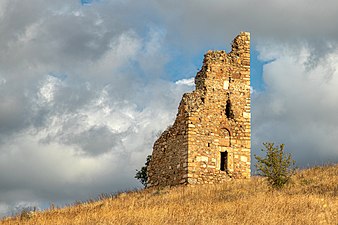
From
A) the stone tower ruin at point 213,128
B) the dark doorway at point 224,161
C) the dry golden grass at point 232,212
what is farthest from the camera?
the dark doorway at point 224,161

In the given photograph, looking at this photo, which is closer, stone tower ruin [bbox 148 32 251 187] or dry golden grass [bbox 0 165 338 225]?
dry golden grass [bbox 0 165 338 225]

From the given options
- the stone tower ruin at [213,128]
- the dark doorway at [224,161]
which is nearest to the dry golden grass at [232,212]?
the stone tower ruin at [213,128]

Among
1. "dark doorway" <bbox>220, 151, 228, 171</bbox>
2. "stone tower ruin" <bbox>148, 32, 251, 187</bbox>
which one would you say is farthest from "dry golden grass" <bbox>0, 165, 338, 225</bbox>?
"dark doorway" <bbox>220, 151, 228, 171</bbox>

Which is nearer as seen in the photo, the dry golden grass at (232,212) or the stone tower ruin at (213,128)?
the dry golden grass at (232,212)

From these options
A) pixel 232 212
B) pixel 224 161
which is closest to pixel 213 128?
pixel 224 161

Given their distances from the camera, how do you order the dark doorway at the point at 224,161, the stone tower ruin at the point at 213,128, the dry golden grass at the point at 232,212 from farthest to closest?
the dark doorway at the point at 224,161
the stone tower ruin at the point at 213,128
the dry golden grass at the point at 232,212

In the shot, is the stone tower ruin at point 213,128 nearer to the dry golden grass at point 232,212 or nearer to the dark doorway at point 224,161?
the dark doorway at point 224,161

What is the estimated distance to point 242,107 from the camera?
30.1 meters

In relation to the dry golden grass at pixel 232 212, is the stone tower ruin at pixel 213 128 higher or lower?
higher

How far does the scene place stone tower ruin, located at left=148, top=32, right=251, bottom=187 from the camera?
28266mm

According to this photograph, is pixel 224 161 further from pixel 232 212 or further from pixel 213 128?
pixel 232 212

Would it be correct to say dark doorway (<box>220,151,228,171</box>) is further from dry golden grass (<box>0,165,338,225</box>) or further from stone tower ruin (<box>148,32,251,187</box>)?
dry golden grass (<box>0,165,338,225</box>)

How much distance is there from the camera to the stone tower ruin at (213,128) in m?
28.3

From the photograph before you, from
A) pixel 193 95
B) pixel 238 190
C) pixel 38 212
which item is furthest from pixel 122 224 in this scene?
pixel 193 95
